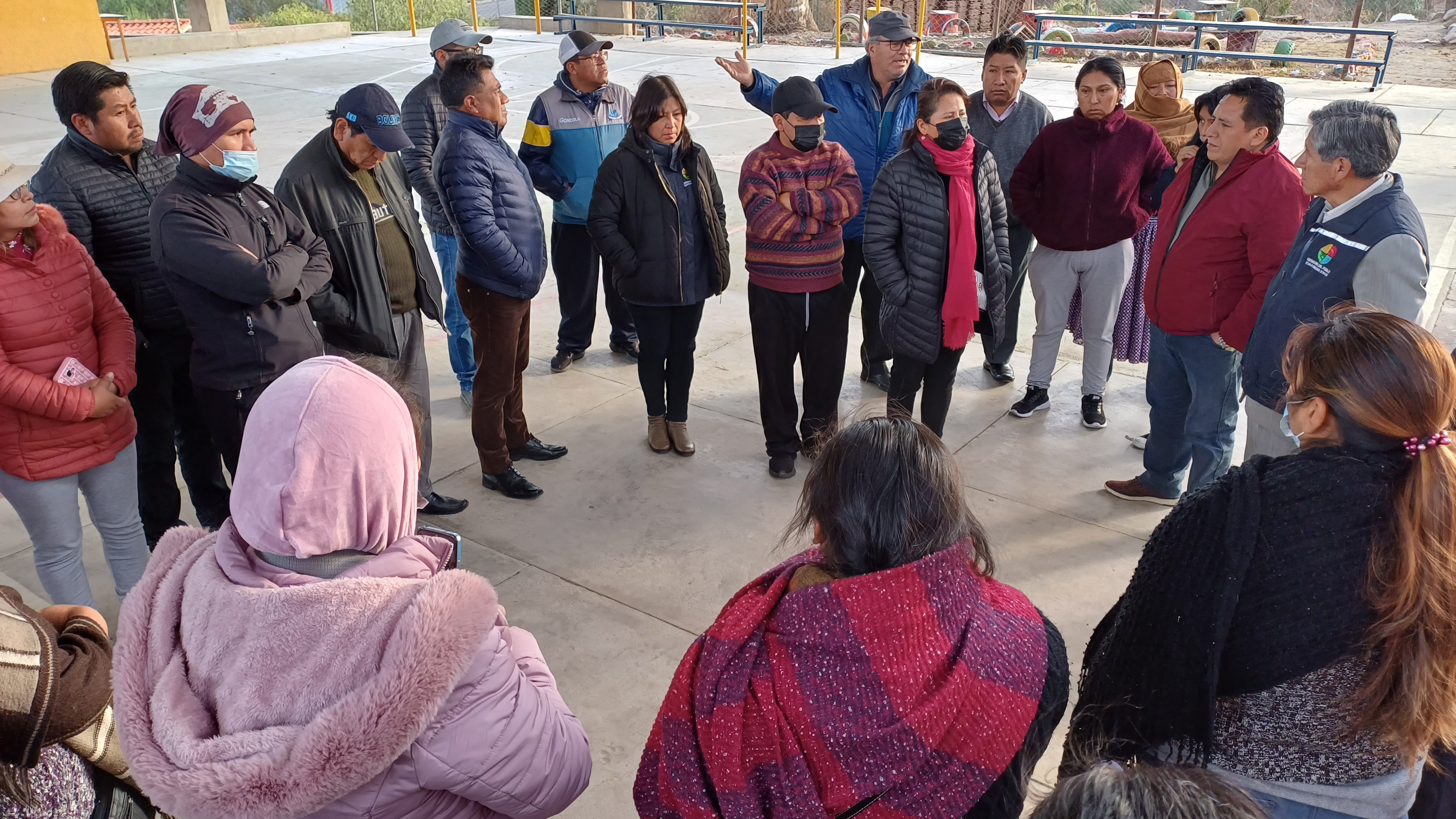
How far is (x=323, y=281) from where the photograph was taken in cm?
333

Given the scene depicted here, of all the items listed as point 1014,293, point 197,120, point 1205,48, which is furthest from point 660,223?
point 1205,48

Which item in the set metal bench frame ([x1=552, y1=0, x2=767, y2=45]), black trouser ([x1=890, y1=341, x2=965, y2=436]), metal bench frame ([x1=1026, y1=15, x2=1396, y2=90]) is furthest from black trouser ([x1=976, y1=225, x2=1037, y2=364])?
metal bench frame ([x1=552, y1=0, x2=767, y2=45])

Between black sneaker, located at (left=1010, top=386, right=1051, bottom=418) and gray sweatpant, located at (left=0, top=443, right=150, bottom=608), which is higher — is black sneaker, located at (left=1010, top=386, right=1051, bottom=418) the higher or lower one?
the lower one

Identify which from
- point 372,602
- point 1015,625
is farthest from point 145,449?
point 1015,625

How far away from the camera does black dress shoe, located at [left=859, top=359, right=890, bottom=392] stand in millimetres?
5402

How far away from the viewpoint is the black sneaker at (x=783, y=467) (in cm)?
456

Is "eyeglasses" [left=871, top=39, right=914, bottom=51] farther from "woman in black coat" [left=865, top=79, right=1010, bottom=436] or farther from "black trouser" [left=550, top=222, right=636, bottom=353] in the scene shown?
"black trouser" [left=550, top=222, right=636, bottom=353]

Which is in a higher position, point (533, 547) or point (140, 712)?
point (140, 712)

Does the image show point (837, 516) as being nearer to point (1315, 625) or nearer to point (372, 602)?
point (372, 602)

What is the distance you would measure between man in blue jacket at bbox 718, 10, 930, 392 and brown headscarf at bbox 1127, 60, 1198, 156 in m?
1.20

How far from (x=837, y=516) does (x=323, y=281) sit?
92.5 inches

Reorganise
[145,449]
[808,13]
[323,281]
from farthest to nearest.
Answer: [808,13] < [145,449] < [323,281]

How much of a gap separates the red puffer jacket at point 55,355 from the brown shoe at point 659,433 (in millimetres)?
2240

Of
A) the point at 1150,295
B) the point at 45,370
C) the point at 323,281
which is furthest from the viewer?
the point at 1150,295
